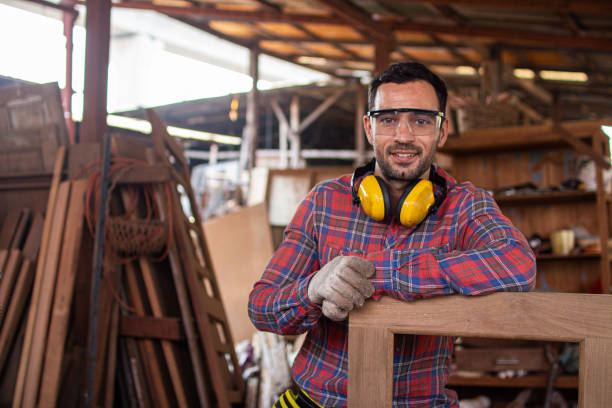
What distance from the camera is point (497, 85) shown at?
28.6 ft

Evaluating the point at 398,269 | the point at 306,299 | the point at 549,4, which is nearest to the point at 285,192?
the point at 549,4

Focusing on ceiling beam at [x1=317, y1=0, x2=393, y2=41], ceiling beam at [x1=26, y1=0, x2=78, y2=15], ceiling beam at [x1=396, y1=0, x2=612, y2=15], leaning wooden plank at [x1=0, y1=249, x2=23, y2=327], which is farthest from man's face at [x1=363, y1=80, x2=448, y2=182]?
ceiling beam at [x1=317, y1=0, x2=393, y2=41]

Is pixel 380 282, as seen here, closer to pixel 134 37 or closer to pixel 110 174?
pixel 110 174

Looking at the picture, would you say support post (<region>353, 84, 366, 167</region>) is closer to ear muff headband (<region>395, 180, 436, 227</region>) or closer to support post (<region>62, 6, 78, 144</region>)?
support post (<region>62, 6, 78, 144</region>)

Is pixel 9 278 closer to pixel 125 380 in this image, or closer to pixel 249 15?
pixel 125 380

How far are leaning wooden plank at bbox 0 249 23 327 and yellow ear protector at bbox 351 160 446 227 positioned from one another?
8.62 feet

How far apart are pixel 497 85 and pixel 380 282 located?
782cm

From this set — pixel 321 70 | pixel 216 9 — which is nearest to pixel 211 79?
pixel 321 70

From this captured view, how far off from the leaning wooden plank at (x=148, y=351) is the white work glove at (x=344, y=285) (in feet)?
8.46

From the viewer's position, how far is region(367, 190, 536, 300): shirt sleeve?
1535mm

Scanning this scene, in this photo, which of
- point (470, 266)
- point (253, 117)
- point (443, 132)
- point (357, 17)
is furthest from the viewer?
point (253, 117)

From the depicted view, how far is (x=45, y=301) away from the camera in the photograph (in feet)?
11.4

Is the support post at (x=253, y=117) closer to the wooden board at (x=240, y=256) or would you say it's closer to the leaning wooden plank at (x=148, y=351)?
the wooden board at (x=240, y=256)

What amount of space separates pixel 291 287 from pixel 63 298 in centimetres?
219
